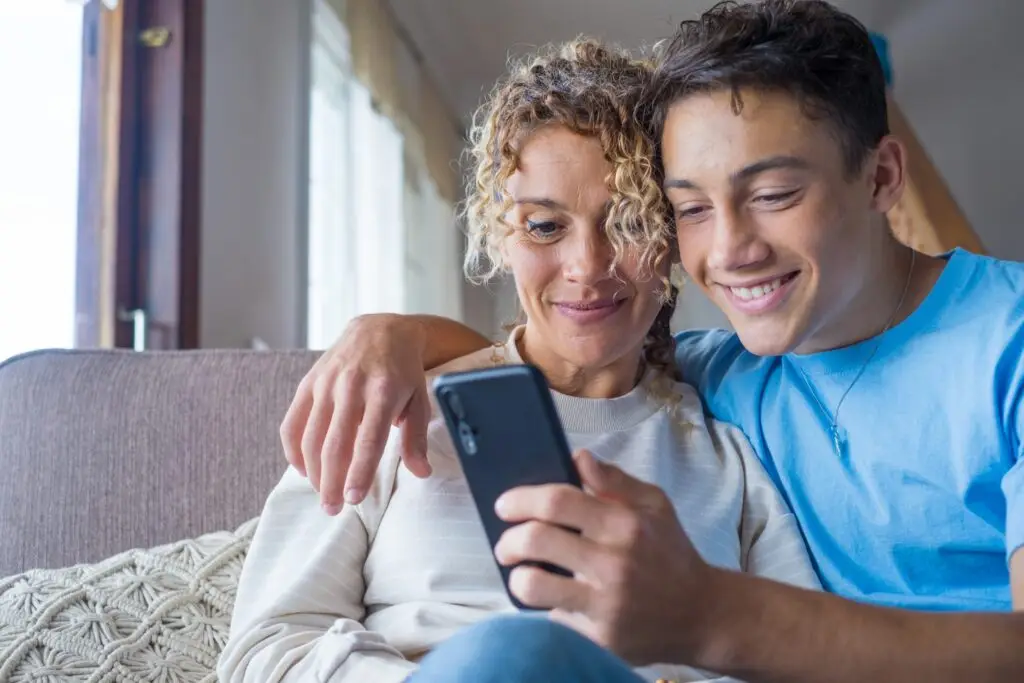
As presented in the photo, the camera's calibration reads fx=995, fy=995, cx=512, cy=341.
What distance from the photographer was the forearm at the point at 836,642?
0.61 metres

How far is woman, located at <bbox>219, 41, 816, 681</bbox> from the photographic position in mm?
973

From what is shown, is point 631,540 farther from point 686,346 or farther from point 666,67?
point 686,346

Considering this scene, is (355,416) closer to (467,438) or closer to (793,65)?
(467,438)

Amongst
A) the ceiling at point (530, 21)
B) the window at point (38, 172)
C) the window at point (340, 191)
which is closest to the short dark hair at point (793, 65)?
the window at point (38, 172)

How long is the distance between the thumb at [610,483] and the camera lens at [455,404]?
84 mm

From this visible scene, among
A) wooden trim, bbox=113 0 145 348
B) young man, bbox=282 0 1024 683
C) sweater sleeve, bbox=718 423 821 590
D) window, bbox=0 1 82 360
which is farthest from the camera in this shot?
wooden trim, bbox=113 0 145 348

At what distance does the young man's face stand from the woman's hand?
0.33m

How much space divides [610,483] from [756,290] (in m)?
0.48

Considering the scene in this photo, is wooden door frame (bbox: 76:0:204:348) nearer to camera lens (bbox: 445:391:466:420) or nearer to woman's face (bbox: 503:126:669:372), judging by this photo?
woman's face (bbox: 503:126:669:372)

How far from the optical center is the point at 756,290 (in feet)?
3.36

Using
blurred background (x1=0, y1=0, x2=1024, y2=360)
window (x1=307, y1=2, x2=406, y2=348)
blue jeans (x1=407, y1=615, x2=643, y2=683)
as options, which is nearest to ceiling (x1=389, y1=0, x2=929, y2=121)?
blurred background (x1=0, y1=0, x2=1024, y2=360)

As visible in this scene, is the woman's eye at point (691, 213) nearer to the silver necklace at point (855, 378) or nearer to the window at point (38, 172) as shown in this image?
the silver necklace at point (855, 378)

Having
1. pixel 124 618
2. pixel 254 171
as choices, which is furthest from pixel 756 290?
pixel 254 171

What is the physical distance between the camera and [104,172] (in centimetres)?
246
